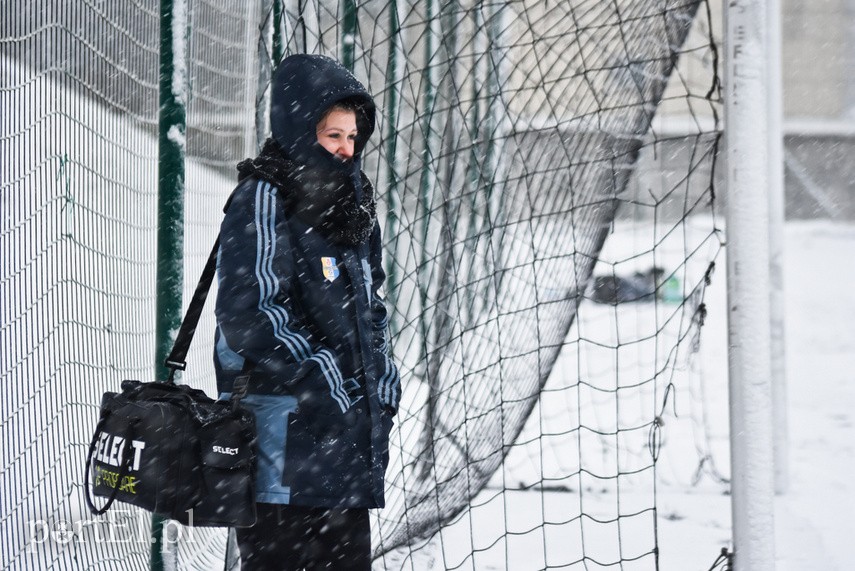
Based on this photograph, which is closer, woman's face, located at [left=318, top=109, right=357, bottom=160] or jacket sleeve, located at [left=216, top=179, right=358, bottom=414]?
jacket sleeve, located at [left=216, top=179, right=358, bottom=414]

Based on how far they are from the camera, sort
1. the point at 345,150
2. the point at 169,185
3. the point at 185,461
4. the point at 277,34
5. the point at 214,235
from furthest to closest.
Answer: the point at 214,235 → the point at 277,34 → the point at 169,185 → the point at 345,150 → the point at 185,461

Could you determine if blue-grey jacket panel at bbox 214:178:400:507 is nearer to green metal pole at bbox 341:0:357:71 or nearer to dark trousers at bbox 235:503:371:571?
dark trousers at bbox 235:503:371:571

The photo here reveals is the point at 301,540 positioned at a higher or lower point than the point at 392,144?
lower

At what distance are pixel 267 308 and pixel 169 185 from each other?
80 centimetres

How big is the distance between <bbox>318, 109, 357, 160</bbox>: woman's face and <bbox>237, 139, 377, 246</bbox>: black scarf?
0.05 metres

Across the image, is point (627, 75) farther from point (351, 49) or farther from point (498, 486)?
point (498, 486)

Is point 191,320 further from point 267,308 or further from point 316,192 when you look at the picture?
point 316,192

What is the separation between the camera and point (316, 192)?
6.06 ft

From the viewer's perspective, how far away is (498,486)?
13.4 ft

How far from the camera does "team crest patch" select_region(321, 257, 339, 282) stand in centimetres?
185

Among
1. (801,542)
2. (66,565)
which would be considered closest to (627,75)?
(801,542)

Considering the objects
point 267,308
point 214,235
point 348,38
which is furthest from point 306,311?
point 348,38

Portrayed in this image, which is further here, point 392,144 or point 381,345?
point 392,144

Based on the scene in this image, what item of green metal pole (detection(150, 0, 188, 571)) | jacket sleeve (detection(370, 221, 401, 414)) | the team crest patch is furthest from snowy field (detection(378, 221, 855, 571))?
the team crest patch
